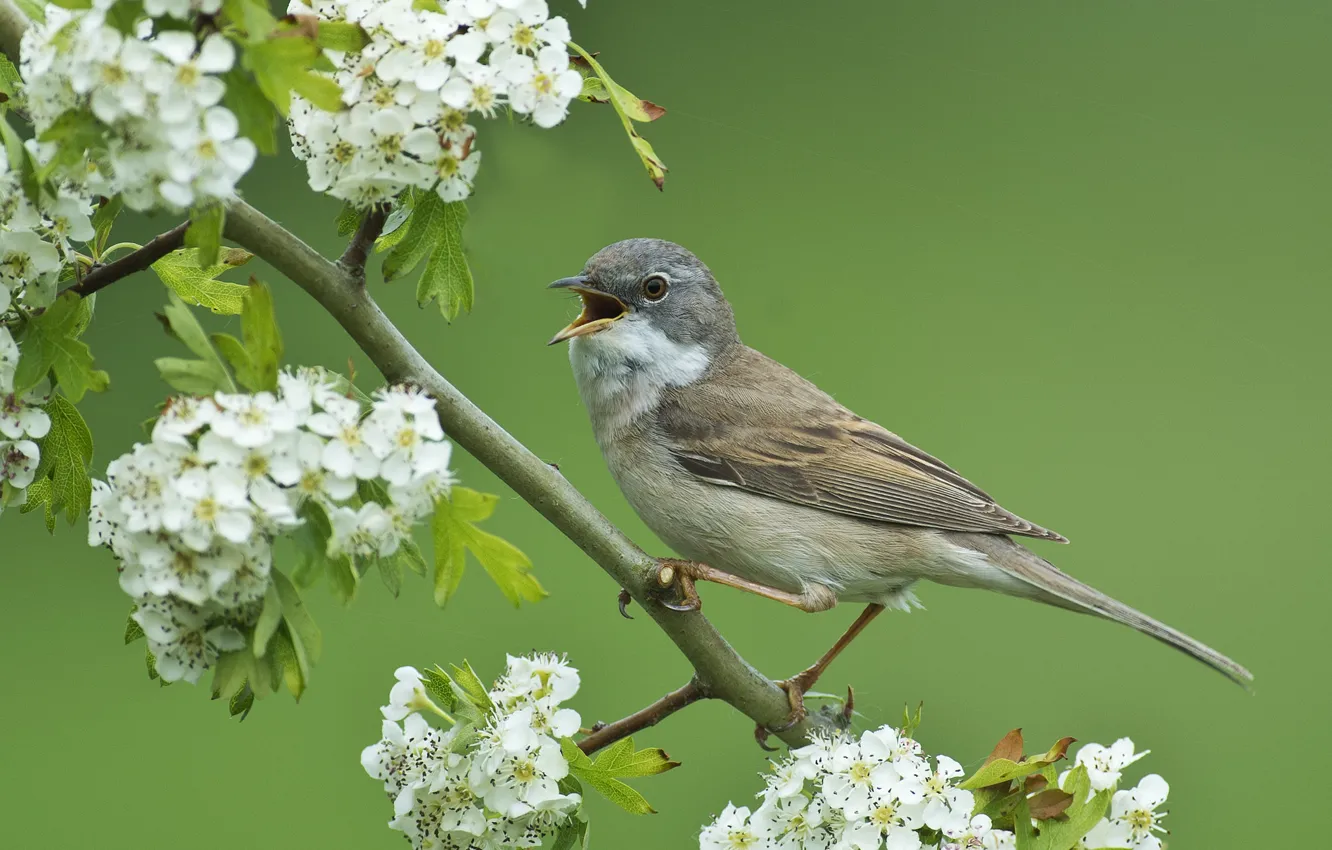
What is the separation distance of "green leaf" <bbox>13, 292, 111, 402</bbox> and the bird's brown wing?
62.8 inches

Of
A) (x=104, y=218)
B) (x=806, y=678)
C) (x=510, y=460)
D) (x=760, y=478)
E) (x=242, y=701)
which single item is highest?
(x=104, y=218)

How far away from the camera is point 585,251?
5062mm

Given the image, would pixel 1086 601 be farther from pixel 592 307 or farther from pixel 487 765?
pixel 487 765

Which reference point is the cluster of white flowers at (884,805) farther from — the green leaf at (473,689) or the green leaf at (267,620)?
the green leaf at (267,620)

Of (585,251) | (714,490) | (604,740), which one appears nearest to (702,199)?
(585,251)

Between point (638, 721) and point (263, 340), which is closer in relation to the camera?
point (263, 340)

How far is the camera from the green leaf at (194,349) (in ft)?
4.66

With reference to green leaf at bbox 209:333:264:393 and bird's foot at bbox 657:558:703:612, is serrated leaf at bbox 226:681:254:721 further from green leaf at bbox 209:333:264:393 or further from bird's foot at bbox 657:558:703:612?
bird's foot at bbox 657:558:703:612

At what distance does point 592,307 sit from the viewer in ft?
10.5

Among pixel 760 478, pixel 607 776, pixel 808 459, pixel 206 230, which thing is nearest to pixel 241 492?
pixel 206 230

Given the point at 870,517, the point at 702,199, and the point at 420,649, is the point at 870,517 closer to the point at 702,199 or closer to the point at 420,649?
the point at 420,649

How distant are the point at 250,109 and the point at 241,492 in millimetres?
421

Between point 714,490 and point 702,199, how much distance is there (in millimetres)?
2870

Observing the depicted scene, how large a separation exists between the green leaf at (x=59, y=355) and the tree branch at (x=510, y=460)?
0.24 meters
